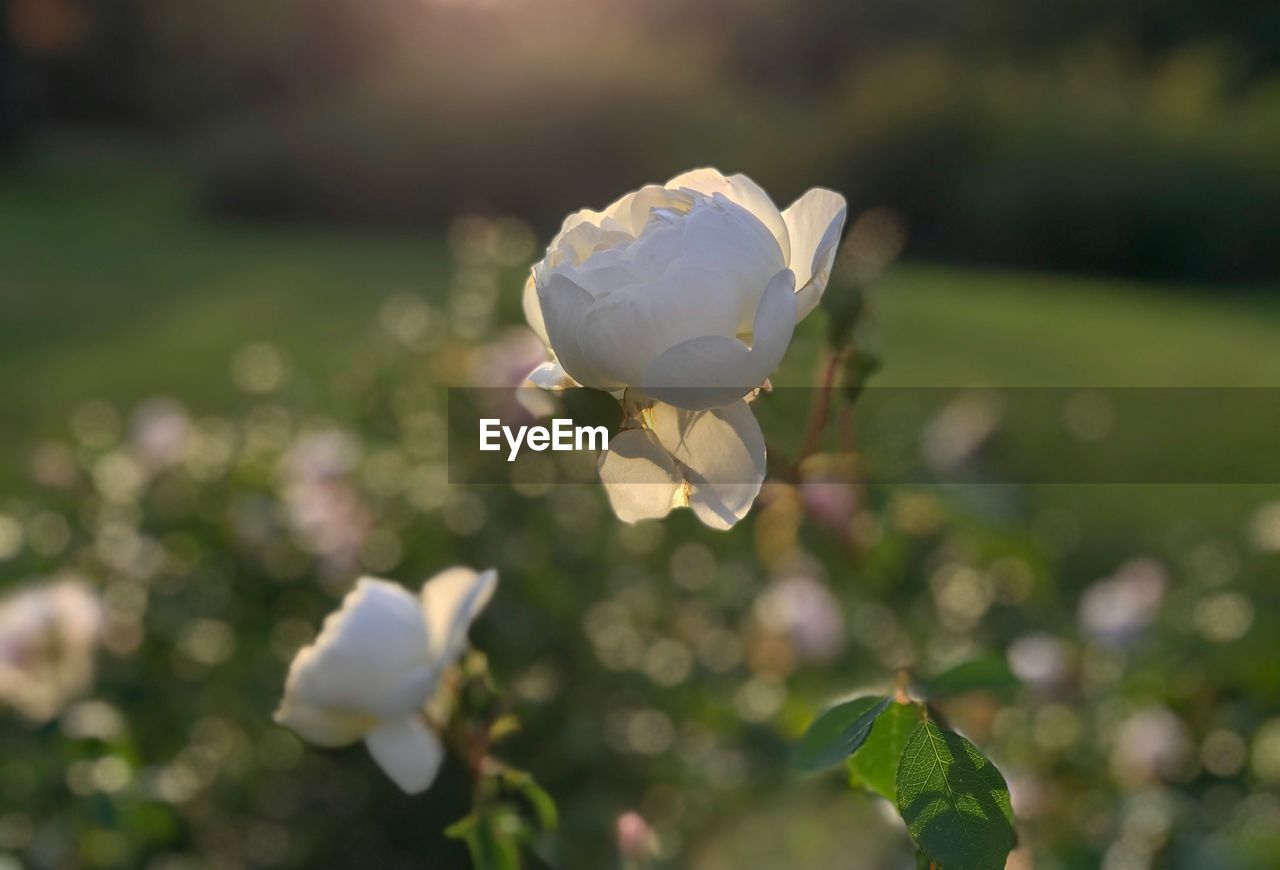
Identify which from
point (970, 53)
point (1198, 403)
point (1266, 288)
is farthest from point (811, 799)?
point (970, 53)

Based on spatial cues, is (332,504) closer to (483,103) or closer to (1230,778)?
(1230,778)

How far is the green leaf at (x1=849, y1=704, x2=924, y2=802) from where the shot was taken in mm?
479

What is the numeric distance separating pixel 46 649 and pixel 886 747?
2.94 feet

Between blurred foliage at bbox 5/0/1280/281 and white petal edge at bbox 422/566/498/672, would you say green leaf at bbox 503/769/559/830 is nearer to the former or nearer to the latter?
white petal edge at bbox 422/566/498/672

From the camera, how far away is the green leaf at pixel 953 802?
41 cm

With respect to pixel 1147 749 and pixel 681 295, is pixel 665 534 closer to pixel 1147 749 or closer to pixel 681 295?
pixel 1147 749

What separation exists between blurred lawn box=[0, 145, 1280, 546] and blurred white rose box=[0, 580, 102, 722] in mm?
2194

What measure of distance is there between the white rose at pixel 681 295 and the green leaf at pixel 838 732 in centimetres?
13

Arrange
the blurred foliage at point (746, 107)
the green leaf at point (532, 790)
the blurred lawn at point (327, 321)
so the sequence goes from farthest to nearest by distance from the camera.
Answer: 1. the blurred foliage at point (746, 107)
2. the blurred lawn at point (327, 321)
3. the green leaf at point (532, 790)

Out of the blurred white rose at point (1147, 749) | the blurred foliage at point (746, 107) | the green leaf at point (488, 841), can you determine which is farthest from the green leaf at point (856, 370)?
the blurred foliage at point (746, 107)

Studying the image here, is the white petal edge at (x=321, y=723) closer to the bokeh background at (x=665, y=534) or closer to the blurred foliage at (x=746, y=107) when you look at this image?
the bokeh background at (x=665, y=534)

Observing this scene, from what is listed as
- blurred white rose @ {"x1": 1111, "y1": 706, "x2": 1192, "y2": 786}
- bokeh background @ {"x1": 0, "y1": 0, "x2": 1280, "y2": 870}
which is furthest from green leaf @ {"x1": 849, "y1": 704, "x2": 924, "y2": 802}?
blurred white rose @ {"x1": 1111, "y1": 706, "x2": 1192, "y2": 786}

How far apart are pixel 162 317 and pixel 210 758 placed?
4956 millimetres

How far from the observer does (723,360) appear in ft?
1.42
